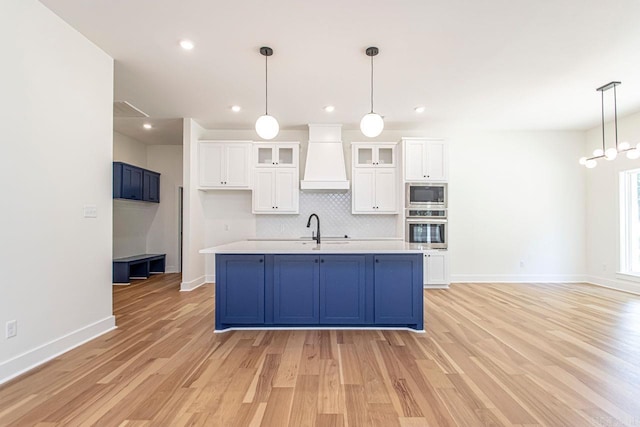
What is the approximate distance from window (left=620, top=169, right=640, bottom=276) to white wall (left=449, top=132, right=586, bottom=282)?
67cm

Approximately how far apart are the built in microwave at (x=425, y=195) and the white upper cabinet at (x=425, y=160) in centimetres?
12

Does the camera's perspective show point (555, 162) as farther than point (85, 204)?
Yes

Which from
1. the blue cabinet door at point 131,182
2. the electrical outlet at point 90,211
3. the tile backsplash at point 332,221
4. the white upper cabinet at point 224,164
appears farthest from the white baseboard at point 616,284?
the blue cabinet door at point 131,182

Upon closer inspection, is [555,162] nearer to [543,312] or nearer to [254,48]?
[543,312]

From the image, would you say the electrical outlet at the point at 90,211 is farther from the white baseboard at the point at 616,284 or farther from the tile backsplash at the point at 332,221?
the white baseboard at the point at 616,284

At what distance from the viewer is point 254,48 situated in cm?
309

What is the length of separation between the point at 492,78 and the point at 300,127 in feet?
10.3

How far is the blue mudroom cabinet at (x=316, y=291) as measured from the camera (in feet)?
10.6

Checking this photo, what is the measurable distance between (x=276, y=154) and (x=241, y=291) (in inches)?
119

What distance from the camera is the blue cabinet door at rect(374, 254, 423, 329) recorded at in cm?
323

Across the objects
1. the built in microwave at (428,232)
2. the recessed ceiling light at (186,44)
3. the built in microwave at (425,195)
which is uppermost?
the recessed ceiling light at (186,44)

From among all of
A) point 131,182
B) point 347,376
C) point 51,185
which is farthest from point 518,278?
point 131,182

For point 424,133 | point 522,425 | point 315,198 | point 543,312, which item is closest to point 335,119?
point 315,198

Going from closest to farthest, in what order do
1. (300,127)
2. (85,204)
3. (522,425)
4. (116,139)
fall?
(522,425), (85,204), (300,127), (116,139)
